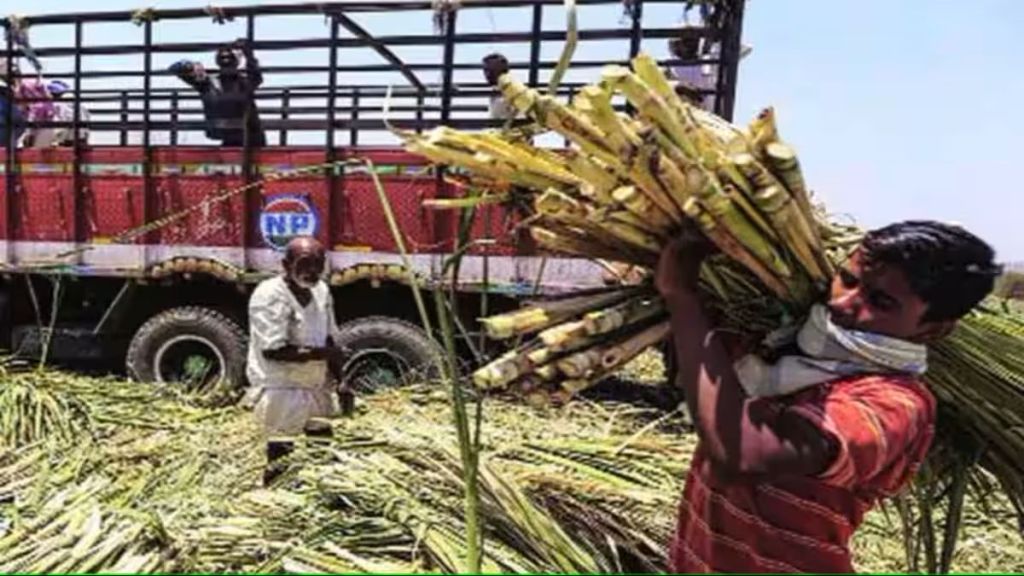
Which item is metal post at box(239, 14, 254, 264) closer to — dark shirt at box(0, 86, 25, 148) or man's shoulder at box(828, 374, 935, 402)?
dark shirt at box(0, 86, 25, 148)

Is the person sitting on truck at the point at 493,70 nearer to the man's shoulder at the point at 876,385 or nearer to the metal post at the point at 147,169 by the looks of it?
the metal post at the point at 147,169

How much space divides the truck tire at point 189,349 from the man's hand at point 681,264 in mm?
6109

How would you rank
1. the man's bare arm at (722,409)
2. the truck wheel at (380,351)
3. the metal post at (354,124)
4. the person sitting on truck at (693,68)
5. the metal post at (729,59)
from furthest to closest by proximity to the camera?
1. the metal post at (354,124)
2. the truck wheel at (380,351)
3. the person sitting on truck at (693,68)
4. the metal post at (729,59)
5. the man's bare arm at (722,409)

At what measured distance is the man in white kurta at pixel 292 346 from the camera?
460 cm

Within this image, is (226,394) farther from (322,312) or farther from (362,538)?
(362,538)

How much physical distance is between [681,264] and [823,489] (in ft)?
1.40

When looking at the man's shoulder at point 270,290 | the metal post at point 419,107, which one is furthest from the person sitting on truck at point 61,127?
the man's shoulder at point 270,290

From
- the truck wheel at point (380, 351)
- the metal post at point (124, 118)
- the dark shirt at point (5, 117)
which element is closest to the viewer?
the truck wheel at point (380, 351)

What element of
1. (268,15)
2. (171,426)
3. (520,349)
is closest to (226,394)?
(171,426)

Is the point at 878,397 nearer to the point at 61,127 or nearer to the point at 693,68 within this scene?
the point at 693,68

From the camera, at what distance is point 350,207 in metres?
7.27

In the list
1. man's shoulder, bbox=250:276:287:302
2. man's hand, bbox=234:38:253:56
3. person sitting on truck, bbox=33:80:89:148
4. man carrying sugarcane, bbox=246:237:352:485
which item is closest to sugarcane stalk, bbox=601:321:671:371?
man carrying sugarcane, bbox=246:237:352:485

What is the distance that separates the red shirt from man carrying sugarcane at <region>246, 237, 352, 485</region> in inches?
116

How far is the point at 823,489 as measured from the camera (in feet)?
5.73
